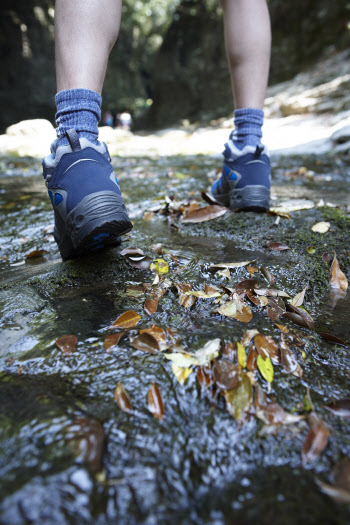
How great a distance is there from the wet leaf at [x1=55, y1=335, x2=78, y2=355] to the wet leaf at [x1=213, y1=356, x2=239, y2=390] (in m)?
0.34

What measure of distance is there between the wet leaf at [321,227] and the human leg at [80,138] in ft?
2.93

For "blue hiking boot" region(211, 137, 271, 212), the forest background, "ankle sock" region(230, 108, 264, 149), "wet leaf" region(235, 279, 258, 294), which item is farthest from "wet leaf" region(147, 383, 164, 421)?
the forest background

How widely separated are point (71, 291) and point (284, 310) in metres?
0.68

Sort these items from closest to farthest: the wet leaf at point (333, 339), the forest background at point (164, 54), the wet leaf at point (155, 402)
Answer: the wet leaf at point (155, 402)
the wet leaf at point (333, 339)
the forest background at point (164, 54)

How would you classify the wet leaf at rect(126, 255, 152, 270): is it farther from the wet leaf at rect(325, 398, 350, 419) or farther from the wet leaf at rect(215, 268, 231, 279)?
the wet leaf at rect(325, 398, 350, 419)

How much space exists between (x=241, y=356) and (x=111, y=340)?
0.31m

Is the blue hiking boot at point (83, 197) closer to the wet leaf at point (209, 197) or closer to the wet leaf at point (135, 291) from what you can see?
the wet leaf at point (135, 291)

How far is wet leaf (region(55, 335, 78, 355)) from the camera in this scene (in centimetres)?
76

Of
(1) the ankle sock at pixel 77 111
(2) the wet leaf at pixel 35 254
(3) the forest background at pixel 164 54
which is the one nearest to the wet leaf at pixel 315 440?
(1) the ankle sock at pixel 77 111

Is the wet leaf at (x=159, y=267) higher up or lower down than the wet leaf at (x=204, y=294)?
higher up

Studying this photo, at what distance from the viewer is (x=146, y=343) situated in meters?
0.78

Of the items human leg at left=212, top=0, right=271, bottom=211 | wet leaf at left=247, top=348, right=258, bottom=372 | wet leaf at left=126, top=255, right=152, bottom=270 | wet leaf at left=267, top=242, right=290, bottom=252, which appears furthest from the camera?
human leg at left=212, top=0, right=271, bottom=211

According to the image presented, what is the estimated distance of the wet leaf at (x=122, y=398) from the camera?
2.01 feet

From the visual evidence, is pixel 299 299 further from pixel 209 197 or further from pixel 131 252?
pixel 209 197
